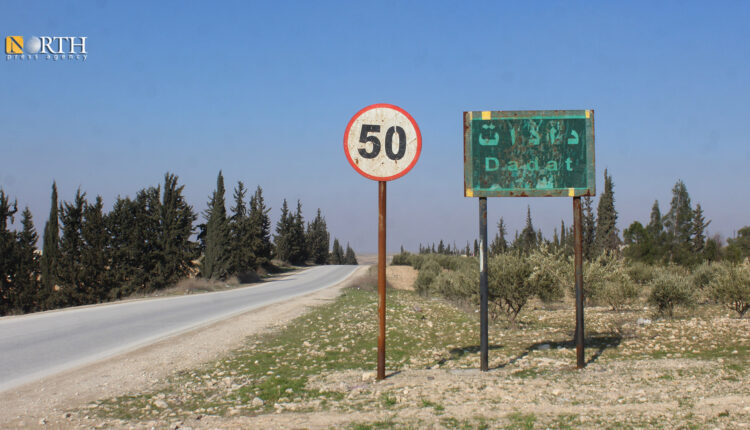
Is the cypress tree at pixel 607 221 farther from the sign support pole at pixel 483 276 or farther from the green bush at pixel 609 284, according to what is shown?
the sign support pole at pixel 483 276

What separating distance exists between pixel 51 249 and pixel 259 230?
75.7ft

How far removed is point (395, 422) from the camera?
4.71m

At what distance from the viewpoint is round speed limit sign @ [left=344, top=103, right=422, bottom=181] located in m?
6.38

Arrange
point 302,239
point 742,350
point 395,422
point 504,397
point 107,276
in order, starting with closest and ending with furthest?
point 395,422 → point 504,397 → point 742,350 → point 107,276 → point 302,239

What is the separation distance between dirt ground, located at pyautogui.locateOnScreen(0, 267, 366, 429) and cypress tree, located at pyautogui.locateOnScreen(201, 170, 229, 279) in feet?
97.5

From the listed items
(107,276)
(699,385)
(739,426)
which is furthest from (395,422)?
(107,276)

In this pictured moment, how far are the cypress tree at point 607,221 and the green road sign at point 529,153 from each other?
54.9 m

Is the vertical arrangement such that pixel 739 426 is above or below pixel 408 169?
below

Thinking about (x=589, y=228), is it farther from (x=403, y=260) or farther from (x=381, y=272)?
(x=381, y=272)

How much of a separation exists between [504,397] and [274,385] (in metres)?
2.77

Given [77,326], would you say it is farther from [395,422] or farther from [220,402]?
[395,422]

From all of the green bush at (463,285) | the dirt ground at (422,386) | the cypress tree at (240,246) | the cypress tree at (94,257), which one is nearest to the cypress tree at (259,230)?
the cypress tree at (240,246)

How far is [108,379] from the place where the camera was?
740 centimetres

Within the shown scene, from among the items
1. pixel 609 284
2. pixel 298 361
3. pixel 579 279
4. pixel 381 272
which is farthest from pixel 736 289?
pixel 381 272
